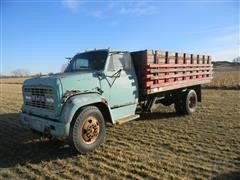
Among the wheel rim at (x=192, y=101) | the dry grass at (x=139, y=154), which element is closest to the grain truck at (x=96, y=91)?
the dry grass at (x=139, y=154)

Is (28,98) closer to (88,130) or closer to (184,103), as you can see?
(88,130)

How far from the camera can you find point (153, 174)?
4.50 metres

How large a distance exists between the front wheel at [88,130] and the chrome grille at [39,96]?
2.17ft

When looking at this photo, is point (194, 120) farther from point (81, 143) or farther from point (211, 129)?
point (81, 143)

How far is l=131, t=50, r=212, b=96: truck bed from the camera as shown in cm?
733

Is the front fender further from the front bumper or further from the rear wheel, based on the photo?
the rear wheel

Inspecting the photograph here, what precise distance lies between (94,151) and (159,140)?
1.65 metres

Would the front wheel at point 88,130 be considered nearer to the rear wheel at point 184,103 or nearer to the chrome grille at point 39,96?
the chrome grille at point 39,96

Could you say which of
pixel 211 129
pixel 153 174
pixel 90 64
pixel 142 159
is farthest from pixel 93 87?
pixel 211 129

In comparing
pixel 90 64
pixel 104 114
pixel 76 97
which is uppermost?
pixel 90 64

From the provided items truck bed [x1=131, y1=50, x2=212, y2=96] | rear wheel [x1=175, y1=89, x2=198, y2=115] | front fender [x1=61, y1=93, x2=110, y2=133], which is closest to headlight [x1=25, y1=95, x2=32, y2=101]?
front fender [x1=61, y1=93, x2=110, y2=133]

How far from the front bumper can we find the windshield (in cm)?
185

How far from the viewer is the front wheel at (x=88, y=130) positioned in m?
5.38

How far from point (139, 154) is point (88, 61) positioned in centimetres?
285
